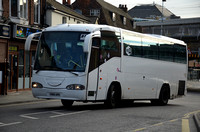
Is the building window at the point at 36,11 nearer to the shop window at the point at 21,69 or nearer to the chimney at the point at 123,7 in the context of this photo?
the shop window at the point at 21,69

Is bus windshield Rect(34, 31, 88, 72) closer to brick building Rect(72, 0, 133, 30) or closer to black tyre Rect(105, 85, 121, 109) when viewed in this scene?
black tyre Rect(105, 85, 121, 109)

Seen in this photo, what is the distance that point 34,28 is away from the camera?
26.6m

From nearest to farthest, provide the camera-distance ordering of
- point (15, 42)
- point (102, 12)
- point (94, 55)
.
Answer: point (94, 55) → point (15, 42) → point (102, 12)

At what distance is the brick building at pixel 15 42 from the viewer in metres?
23.1

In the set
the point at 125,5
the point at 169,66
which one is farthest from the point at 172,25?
the point at 169,66

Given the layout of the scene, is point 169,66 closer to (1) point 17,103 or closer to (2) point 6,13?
(1) point 17,103

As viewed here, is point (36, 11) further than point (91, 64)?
Yes

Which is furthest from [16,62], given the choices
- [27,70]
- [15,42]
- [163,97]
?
[163,97]

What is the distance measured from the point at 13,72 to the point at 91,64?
12.1 m

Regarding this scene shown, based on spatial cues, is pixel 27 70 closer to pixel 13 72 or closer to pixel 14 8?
pixel 13 72

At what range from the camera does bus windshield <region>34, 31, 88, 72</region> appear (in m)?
13.8

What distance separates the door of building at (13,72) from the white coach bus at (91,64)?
9.38 m

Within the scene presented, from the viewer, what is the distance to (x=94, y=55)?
46.8 feet

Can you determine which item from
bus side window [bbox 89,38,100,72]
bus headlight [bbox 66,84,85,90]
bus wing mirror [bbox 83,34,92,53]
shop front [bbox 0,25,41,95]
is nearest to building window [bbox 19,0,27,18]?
shop front [bbox 0,25,41,95]
